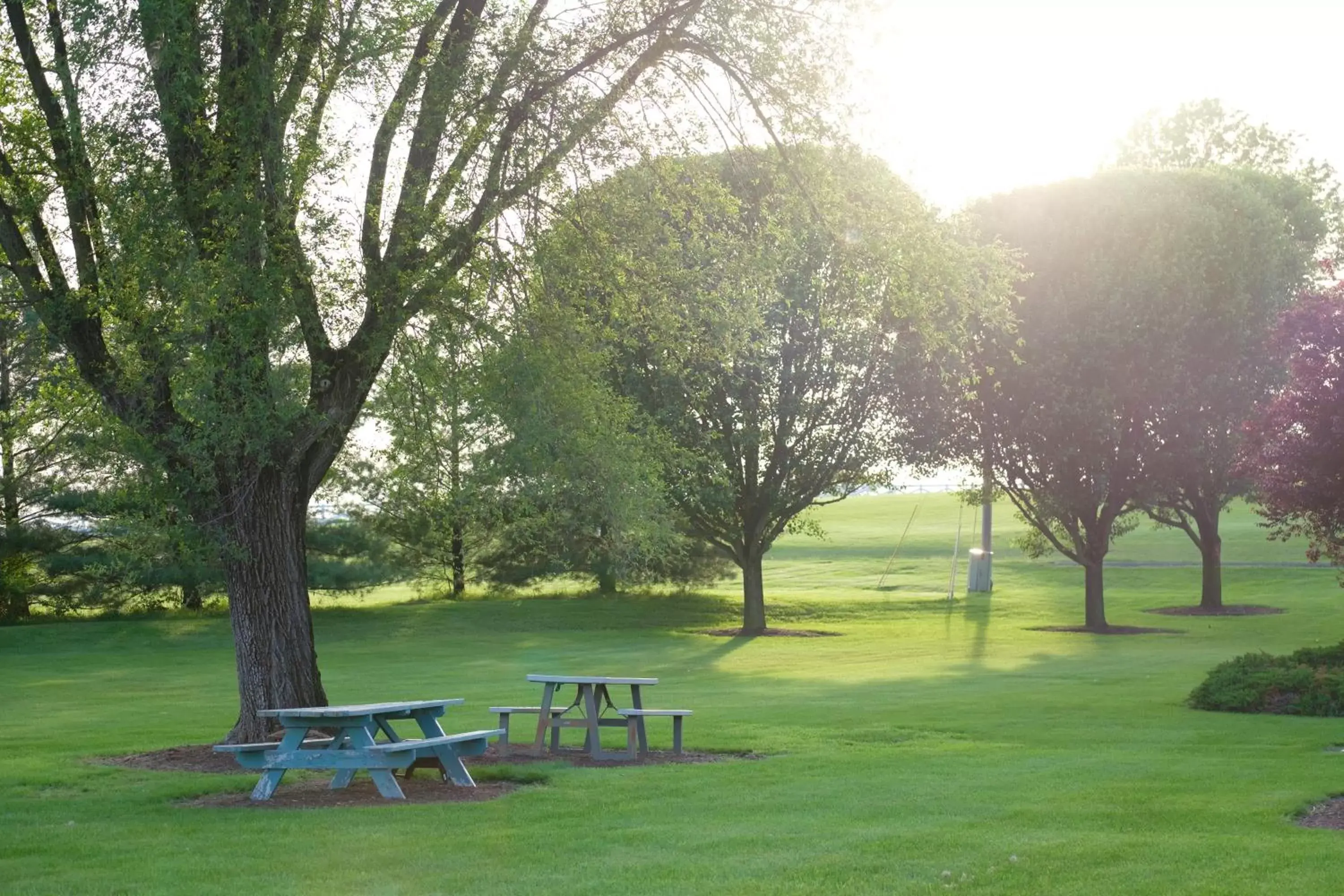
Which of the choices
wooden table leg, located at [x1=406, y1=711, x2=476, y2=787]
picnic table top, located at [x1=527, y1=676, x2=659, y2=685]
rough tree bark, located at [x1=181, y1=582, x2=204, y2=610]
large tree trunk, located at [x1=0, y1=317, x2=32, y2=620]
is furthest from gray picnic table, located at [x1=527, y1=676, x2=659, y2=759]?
rough tree bark, located at [x1=181, y1=582, x2=204, y2=610]

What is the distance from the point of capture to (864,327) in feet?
122

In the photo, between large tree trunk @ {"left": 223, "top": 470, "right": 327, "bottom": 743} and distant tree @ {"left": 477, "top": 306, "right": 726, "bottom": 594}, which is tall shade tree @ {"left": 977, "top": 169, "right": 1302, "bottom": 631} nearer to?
distant tree @ {"left": 477, "top": 306, "right": 726, "bottom": 594}

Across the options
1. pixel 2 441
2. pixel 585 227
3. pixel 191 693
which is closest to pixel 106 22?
pixel 585 227

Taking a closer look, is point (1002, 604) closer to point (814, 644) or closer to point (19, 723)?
point (814, 644)

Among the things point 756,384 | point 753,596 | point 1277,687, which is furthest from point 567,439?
point 753,596

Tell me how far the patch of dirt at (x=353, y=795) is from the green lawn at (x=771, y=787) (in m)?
0.34

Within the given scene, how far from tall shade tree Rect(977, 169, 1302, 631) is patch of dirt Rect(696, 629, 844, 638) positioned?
24.9ft

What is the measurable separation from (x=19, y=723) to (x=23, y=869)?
12182mm

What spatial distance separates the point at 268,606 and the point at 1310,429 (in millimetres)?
15918

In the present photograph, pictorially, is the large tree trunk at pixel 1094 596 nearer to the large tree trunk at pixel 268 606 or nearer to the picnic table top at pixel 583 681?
the picnic table top at pixel 583 681

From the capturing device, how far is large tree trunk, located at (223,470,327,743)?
15.2 metres

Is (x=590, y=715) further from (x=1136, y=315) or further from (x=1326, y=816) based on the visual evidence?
(x=1136, y=315)

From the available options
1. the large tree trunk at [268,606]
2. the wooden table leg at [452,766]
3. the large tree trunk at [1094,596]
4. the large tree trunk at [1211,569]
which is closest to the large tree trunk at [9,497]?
the large tree trunk at [268,606]

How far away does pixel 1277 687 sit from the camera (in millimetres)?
19922
